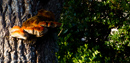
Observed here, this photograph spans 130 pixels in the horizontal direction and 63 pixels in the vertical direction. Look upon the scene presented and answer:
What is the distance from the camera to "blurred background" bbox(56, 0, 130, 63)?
3.74 metres

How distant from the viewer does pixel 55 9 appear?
3.88 m

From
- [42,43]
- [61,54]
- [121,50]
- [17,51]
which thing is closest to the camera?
[17,51]

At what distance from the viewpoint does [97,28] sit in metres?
4.30

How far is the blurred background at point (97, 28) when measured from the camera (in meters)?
3.74

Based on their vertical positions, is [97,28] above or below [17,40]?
above

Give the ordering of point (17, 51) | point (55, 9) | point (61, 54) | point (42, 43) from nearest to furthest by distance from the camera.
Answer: point (17, 51) < point (42, 43) < point (61, 54) < point (55, 9)

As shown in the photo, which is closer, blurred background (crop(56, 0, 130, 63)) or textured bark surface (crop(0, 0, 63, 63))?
textured bark surface (crop(0, 0, 63, 63))

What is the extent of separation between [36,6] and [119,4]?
299 cm

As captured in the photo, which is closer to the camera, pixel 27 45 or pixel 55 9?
pixel 27 45

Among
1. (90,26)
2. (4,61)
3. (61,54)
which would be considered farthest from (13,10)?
(90,26)

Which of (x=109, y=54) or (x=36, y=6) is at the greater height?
(x=36, y=6)

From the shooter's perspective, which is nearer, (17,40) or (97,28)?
(17,40)

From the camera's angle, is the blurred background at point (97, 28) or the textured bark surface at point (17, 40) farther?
the blurred background at point (97, 28)

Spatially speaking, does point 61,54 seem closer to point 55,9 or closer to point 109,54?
point 55,9
